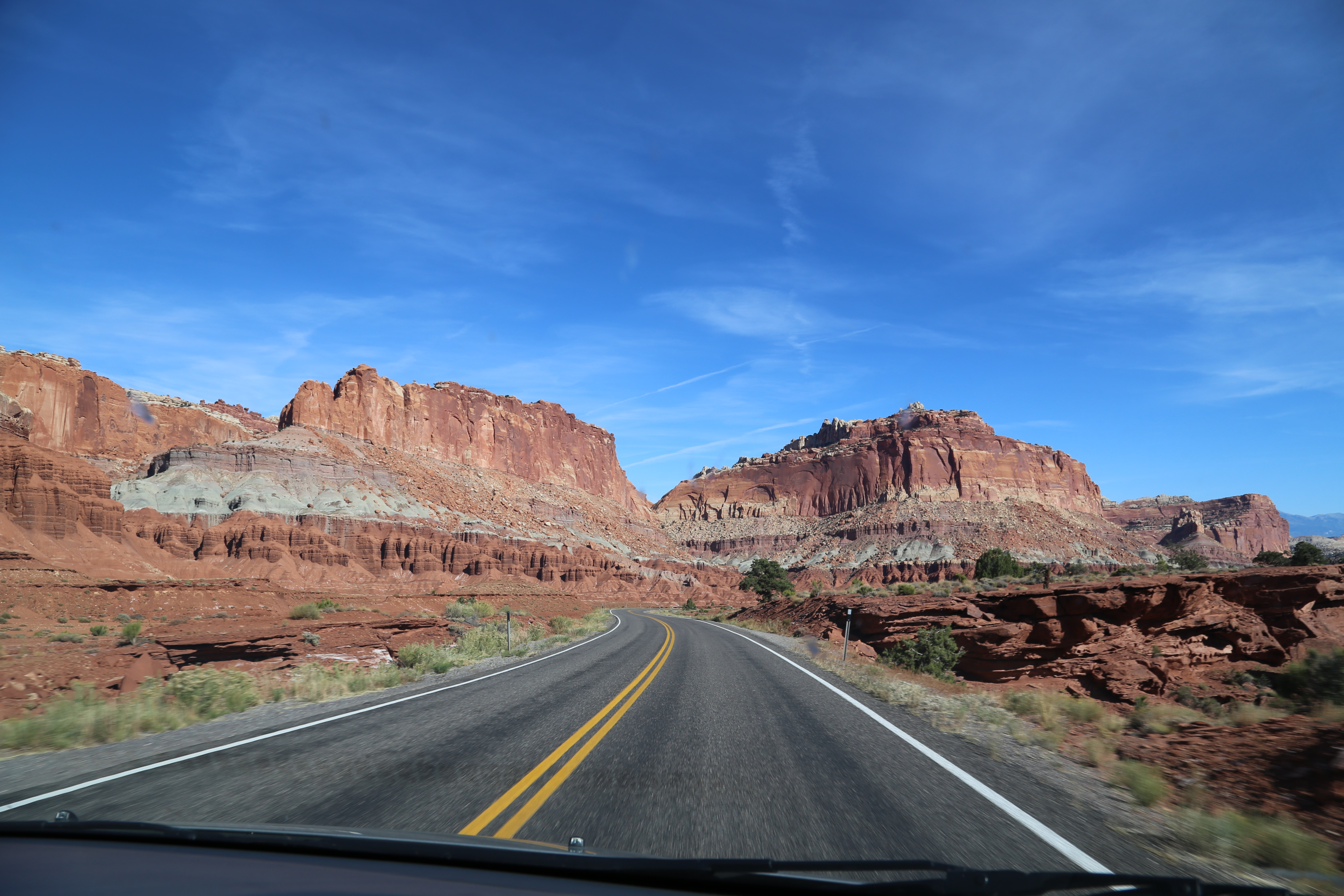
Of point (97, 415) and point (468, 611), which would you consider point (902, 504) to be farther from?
point (97, 415)

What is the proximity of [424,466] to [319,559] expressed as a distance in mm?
32066

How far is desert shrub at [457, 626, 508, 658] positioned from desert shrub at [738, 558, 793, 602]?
1491 inches

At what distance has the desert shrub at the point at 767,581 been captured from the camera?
57969mm

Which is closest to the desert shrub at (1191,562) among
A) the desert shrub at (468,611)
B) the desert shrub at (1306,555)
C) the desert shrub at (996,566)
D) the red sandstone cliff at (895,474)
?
the desert shrub at (1306,555)

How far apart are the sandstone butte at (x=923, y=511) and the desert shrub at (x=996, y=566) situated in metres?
30.6

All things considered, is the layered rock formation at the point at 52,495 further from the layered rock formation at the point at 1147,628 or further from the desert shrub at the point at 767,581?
the layered rock formation at the point at 1147,628

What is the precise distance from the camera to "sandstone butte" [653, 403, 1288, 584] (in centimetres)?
9675

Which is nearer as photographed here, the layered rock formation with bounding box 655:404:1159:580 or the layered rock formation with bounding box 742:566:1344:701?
the layered rock formation with bounding box 742:566:1344:701

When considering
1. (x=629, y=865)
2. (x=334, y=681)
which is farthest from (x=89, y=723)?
(x=629, y=865)

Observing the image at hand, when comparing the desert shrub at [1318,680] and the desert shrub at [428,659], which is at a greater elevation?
the desert shrub at [1318,680]

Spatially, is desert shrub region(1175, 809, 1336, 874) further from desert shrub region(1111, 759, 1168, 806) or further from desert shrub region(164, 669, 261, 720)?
desert shrub region(164, 669, 261, 720)

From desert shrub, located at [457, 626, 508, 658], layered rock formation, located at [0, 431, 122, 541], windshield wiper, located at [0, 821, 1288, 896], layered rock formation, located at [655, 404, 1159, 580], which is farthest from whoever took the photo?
layered rock formation, located at [655, 404, 1159, 580]

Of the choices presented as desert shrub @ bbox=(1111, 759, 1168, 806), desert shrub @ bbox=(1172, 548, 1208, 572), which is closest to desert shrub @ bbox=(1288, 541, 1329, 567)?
desert shrub @ bbox=(1172, 548, 1208, 572)

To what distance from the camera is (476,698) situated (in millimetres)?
9422
